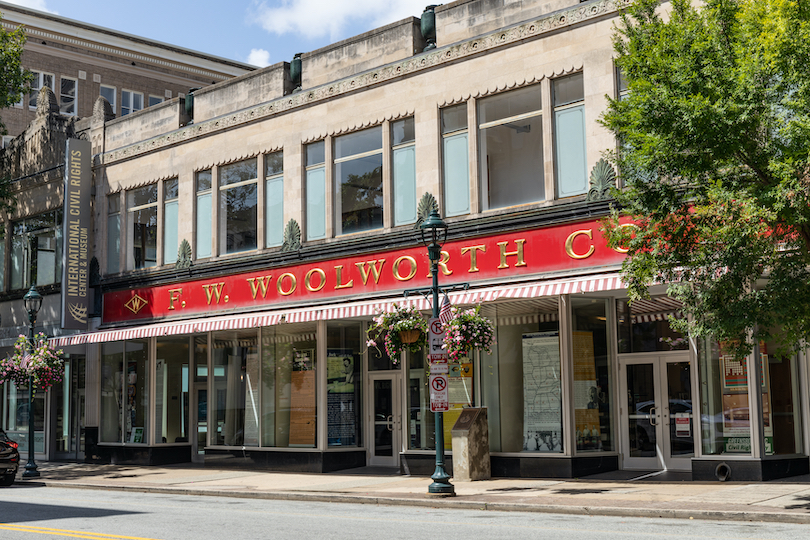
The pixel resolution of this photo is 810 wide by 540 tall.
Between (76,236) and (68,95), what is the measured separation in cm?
2283

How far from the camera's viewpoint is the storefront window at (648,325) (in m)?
18.3

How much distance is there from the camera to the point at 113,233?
28203 mm

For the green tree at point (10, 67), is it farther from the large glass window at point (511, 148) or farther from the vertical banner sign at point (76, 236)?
the large glass window at point (511, 148)

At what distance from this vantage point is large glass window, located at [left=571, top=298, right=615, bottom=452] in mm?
Result: 18438

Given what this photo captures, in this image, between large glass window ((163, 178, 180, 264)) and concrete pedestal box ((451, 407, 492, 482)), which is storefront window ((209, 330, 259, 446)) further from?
concrete pedestal box ((451, 407, 492, 482))

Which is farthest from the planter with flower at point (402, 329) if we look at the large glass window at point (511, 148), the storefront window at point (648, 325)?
the storefront window at point (648, 325)

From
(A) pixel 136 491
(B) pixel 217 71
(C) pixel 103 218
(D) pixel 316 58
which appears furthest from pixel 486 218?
(B) pixel 217 71

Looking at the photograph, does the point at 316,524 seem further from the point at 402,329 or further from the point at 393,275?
the point at 393,275

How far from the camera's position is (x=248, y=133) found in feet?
79.8

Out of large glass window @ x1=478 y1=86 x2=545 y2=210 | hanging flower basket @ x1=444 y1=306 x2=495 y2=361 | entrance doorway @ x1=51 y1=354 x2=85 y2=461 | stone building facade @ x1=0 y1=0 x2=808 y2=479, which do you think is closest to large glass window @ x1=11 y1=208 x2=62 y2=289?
stone building facade @ x1=0 y1=0 x2=808 y2=479

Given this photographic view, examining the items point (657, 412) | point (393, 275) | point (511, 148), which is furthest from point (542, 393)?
point (511, 148)

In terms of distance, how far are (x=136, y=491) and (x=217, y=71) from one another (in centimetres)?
3745

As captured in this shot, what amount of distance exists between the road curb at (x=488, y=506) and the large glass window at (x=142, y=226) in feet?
29.0

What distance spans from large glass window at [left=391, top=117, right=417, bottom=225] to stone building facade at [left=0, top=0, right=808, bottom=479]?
2.5 inches
